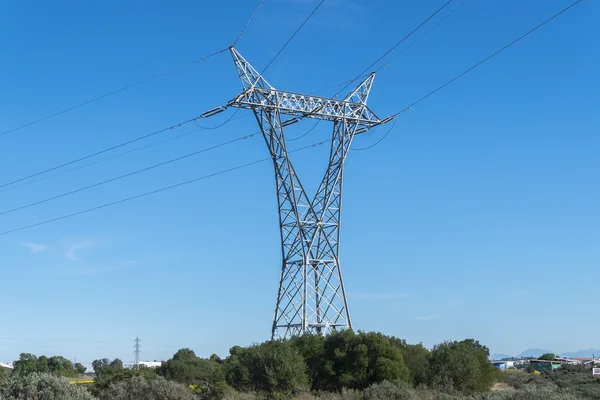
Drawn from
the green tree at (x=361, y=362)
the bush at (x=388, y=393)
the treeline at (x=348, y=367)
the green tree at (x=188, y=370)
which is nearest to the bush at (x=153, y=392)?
the treeline at (x=348, y=367)

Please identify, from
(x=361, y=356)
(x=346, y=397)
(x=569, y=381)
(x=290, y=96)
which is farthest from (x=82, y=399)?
(x=569, y=381)

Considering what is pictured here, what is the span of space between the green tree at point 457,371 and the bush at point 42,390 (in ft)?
70.8

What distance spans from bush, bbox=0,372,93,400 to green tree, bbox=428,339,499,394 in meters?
21.6

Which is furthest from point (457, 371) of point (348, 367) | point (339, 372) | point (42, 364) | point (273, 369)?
point (42, 364)

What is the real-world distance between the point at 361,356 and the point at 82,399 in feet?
55.3

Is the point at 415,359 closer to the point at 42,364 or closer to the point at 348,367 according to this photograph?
the point at 348,367

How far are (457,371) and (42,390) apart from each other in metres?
24.8

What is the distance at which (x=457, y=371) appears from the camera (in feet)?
157

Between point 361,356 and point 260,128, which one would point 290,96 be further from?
point 361,356

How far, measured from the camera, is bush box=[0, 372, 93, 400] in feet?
122

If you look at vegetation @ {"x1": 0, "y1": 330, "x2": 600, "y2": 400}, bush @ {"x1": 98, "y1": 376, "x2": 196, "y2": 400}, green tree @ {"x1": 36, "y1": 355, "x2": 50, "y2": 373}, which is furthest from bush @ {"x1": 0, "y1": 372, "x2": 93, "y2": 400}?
green tree @ {"x1": 36, "y1": 355, "x2": 50, "y2": 373}

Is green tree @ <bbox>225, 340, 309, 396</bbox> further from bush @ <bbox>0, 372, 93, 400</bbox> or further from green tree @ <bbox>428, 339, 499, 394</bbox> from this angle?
bush @ <bbox>0, 372, 93, 400</bbox>

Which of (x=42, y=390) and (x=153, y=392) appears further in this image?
(x=153, y=392)

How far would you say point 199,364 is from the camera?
97.6 metres
